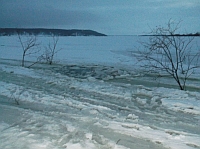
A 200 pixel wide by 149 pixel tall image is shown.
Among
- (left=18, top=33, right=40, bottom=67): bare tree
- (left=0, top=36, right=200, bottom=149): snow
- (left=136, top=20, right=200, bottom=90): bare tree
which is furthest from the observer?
(left=18, top=33, right=40, bottom=67): bare tree

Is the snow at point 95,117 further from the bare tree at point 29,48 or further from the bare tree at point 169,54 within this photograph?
the bare tree at point 29,48

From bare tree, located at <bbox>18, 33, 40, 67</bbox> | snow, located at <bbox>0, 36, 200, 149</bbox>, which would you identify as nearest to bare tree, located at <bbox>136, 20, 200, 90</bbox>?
snow, located at <bbox>0, 36, 200, 149</bbox>

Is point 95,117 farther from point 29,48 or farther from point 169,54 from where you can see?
point 29,48

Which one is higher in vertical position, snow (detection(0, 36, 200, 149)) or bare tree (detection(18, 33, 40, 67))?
bare tree (detection(18, 33, 40, 67))

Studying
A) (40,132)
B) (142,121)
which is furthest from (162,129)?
(40,132)

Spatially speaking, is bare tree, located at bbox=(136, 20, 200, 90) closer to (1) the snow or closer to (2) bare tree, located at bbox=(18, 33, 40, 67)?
(1) the snow

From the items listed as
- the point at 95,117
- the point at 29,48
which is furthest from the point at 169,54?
the point at 29,48

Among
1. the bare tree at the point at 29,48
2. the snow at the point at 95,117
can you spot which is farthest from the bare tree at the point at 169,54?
the bare tree at the point at 29,48

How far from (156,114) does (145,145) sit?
1626 millimetres

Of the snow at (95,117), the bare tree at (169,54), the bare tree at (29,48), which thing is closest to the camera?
the snow at (95,117)

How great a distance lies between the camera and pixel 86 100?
6117mm

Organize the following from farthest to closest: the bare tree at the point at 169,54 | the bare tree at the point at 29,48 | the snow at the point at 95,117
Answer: the bare tree at the point at 29,48 < the bare tree at the point at 169,54 < the snow at the point at 95,117

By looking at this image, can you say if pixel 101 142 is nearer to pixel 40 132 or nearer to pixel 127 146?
pixel 127 146

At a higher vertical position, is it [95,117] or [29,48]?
[29,48]
